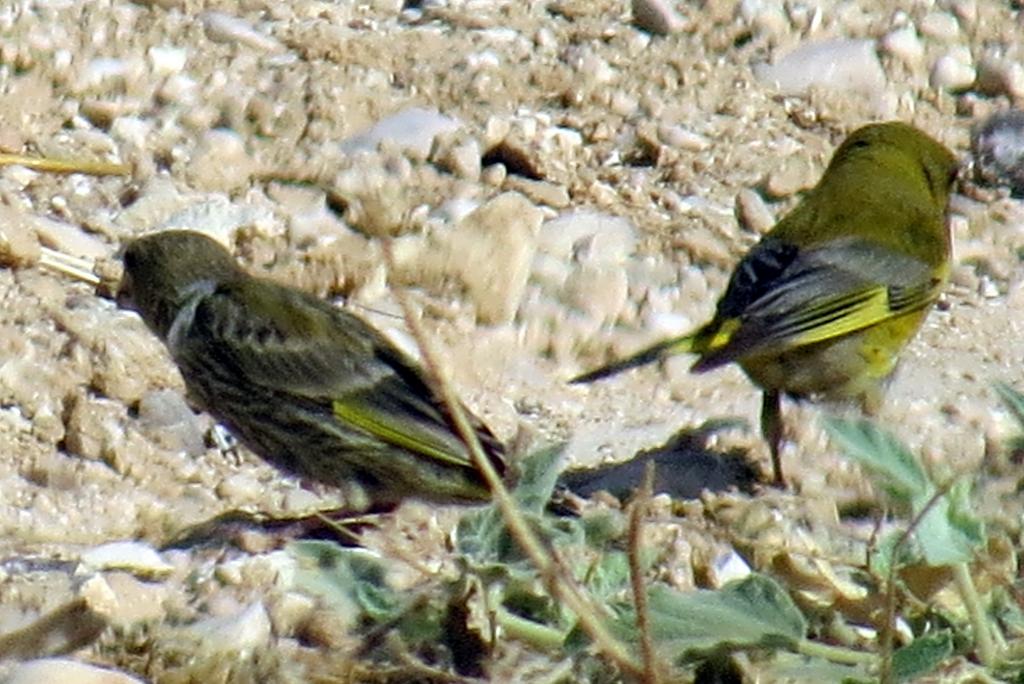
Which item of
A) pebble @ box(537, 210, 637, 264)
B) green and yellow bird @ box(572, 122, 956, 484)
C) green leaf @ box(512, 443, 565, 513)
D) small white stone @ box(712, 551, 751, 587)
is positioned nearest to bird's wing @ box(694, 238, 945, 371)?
green and yellow bird @ box(572, 122, 956, 484)

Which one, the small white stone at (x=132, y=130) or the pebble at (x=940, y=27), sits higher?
the pebble at (x=940, y=27)

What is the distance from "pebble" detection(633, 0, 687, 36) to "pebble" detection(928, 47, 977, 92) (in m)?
0.77

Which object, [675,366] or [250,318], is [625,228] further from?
[250,318]

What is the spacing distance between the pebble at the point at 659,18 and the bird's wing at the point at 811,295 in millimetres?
917

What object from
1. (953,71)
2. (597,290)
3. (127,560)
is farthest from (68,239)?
(953,71)

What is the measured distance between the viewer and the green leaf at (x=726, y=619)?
3975 millimetres

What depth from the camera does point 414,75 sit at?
696 centimetres

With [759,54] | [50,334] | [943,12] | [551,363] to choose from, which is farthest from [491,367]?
[943,12]

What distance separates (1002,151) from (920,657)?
3.41 meters

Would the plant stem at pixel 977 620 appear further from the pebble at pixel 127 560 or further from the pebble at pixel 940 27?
the pebble at pixel 940 27

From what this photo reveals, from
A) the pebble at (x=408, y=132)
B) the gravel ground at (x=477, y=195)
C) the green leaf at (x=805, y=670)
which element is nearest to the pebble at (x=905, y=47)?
the gravel ground at (x=477, y=195)

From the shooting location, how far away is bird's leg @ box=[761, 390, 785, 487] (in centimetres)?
582

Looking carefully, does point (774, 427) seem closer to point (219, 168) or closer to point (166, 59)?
point (219, 168)

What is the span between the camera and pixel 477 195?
21.5 ft
